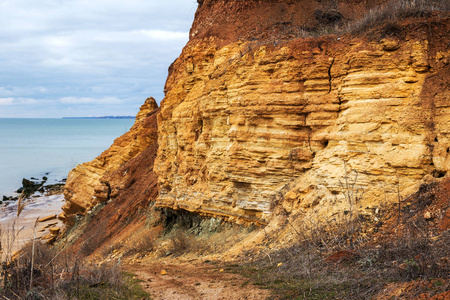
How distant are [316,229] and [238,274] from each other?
1900 millimetres

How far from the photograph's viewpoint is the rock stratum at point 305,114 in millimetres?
9086

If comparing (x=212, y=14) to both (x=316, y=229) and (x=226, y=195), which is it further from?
(x=316, y=229)

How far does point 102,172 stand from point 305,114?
17896 mm

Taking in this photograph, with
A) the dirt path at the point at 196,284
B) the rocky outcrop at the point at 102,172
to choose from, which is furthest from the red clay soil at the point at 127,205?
the dirt path at the point at 196,284

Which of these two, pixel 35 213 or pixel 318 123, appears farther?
pixel 35 213

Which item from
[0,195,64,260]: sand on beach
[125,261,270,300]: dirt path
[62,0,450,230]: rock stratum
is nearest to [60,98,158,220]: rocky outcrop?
[0,195,64,260]: sand on beach

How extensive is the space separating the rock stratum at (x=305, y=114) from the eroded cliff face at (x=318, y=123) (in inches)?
1.1

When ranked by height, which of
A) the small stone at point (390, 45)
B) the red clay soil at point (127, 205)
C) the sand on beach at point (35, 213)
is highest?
the small stone at point (390, 45)

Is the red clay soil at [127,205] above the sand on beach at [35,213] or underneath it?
above

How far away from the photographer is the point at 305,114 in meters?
11.0

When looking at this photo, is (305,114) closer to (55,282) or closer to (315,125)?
(315,125)

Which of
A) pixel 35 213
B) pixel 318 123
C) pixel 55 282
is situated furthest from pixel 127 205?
pixel 35 213

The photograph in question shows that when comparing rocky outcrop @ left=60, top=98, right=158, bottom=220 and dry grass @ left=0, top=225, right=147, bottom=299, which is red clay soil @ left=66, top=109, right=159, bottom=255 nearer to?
rocky outcrop @ left=60, top=98, right=158, bottom=220

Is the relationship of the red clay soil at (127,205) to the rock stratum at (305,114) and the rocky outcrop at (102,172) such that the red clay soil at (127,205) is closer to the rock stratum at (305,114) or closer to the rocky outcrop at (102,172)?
the rocky outcrop at (102,172)
